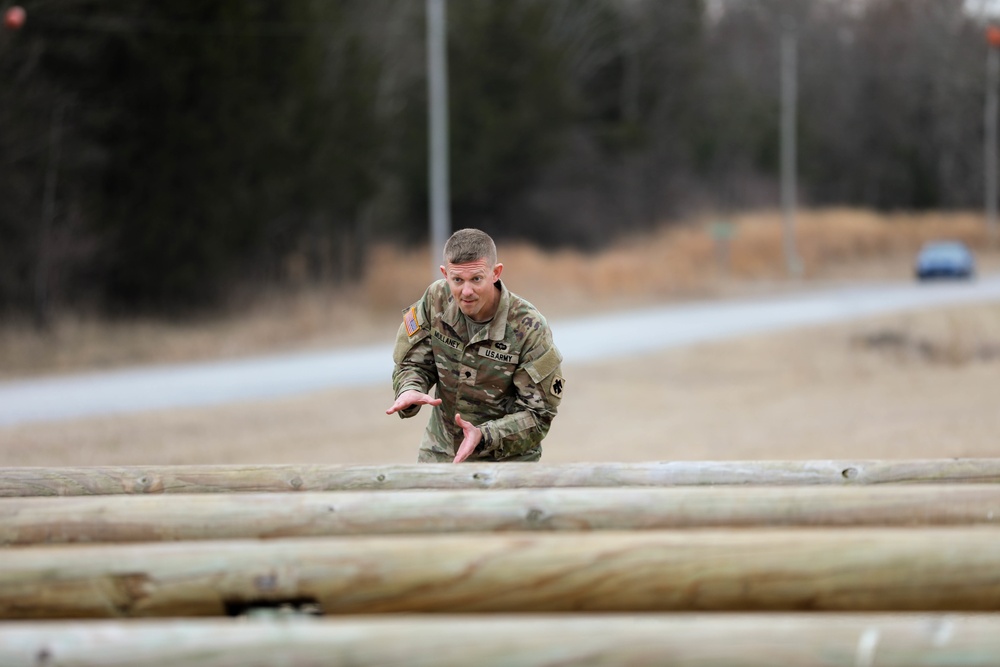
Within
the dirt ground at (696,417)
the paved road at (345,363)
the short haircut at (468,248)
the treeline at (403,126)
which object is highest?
the treeline at (403,126)

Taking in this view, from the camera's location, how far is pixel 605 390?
727 inches

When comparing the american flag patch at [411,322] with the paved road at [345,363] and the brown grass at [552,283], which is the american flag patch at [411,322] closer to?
the paved road at [345,363]

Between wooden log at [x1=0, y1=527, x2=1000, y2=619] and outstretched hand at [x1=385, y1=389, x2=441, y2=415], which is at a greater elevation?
outstretched hand at [x1=385, y1=389, x2=441, y2=415]

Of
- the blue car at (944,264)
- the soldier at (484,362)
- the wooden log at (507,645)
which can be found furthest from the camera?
the blue car at (944,264)

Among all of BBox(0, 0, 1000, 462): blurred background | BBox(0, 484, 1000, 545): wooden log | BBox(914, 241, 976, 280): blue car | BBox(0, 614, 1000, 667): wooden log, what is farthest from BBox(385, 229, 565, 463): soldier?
BBox(914, 241, 976, 280): blue car

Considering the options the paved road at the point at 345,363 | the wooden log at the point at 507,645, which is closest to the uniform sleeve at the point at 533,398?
the wooden log at the point at 507,645

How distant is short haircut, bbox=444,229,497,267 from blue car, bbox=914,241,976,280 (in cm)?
3852

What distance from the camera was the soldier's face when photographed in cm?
498

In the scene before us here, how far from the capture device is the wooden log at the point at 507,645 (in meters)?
2.46

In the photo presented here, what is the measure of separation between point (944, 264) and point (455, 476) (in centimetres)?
3960

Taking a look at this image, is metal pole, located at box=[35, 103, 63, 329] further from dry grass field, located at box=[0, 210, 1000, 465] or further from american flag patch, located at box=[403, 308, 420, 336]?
american flag patch, located at box=[403, 308, 420, 336]

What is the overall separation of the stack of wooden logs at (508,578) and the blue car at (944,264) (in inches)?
1560

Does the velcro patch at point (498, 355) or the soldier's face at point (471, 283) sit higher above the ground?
the soldier's face at point (471, 283)

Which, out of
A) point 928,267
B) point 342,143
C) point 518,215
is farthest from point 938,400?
point 518,215
